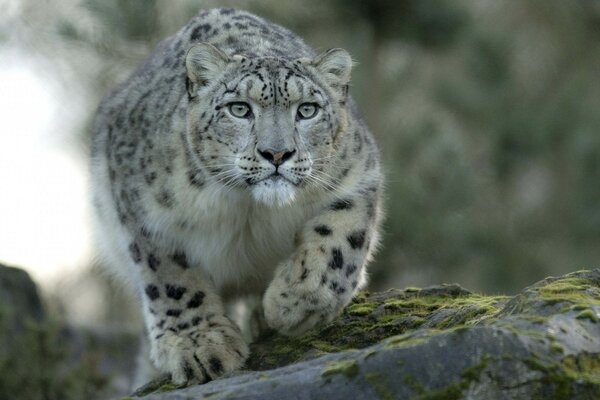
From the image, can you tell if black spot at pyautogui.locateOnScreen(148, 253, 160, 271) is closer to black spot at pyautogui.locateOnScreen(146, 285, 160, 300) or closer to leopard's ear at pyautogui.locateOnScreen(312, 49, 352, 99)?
black spot at pyautogui.locateOnScreen(146, 285, 160, 300)

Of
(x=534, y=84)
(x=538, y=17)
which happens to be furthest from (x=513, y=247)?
(x=538, y=17)

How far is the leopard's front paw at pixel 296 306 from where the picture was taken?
6840 millimetres

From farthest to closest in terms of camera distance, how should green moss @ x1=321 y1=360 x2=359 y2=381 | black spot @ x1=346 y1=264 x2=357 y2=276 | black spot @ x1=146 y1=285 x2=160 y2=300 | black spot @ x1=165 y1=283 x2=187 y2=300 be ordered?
black spot @ x1=146 y1=285 x2=160 y2=300 → black spot @ x1=165 y1=283 x2=187 y2=300 → black spot @ x1=346 y1=264 x2=357 y2=276 → green moss @ x1=321 y1=360 x2=359 y2=381

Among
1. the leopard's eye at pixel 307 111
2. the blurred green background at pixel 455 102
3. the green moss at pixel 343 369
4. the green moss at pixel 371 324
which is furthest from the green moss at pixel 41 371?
the blurred green background at pixel 455 102

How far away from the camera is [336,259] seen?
7.13 metres

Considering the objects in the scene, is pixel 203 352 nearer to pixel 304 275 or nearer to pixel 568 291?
pixel 304 275

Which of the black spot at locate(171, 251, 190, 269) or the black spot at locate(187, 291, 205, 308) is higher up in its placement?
the black spot at locate(171, 251, 190, 269)

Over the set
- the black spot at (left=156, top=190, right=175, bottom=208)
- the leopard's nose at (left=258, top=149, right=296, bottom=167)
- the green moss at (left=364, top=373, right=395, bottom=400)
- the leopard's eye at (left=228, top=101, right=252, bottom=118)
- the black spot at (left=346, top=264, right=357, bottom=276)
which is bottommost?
the green moss at (left=364, top=373, right=395, bottom=400)

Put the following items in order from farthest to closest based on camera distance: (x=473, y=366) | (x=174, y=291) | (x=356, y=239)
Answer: (x=174, y=291) < (x=356, y=239) < (x=473, y=366)

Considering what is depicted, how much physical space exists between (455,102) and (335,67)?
16.2 metres

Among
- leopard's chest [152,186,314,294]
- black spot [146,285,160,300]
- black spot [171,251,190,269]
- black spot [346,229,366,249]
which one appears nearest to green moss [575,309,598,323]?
black spot [346,229,366,249]

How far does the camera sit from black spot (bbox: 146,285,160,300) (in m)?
7.68

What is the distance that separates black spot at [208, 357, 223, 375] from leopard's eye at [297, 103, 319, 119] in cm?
152

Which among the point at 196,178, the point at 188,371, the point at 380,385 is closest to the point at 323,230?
the point at 196,178
